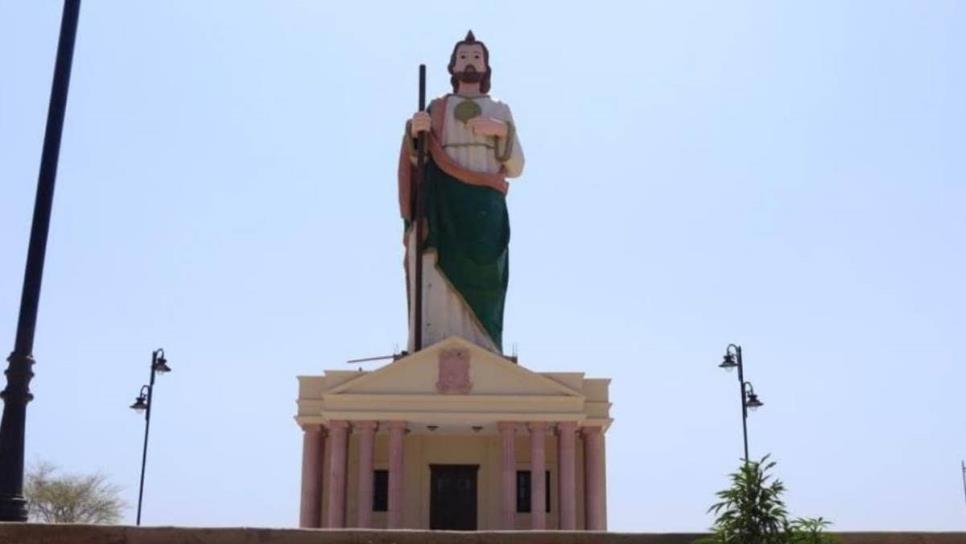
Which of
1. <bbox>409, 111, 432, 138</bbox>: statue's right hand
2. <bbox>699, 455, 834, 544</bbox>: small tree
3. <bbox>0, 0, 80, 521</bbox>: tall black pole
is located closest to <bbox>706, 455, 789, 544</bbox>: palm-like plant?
<bbox>699, 455, 834, 544</bbox>: small tree

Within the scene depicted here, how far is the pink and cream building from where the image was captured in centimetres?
3631

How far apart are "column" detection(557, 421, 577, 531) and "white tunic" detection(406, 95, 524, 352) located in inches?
218

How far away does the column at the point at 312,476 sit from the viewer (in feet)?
123

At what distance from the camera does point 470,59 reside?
45250mm

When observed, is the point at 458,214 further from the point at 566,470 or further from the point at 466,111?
the point at 566,470

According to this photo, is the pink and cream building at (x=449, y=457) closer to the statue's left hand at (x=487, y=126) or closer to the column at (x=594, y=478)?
the column at (x=594, y=478)

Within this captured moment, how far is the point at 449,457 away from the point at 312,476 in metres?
4.63

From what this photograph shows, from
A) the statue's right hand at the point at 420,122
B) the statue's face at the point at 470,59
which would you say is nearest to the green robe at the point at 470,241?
the statue's right hand at the point at 420,122

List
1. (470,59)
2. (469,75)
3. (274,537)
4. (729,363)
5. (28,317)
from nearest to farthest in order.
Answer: (28,317), (274,537), (729,363), (469,75), (470,59)

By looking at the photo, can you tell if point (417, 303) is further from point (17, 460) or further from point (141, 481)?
point (17, 460)

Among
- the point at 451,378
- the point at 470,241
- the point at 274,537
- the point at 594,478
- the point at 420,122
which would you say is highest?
the point at 420,122

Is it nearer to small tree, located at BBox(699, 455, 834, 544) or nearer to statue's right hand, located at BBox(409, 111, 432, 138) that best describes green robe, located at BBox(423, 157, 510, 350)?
statue's right hand, located at BBox(409, 111, 432, 138)

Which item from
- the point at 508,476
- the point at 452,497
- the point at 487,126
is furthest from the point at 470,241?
the point at 508,476

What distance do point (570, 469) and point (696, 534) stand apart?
2248 centimetres
